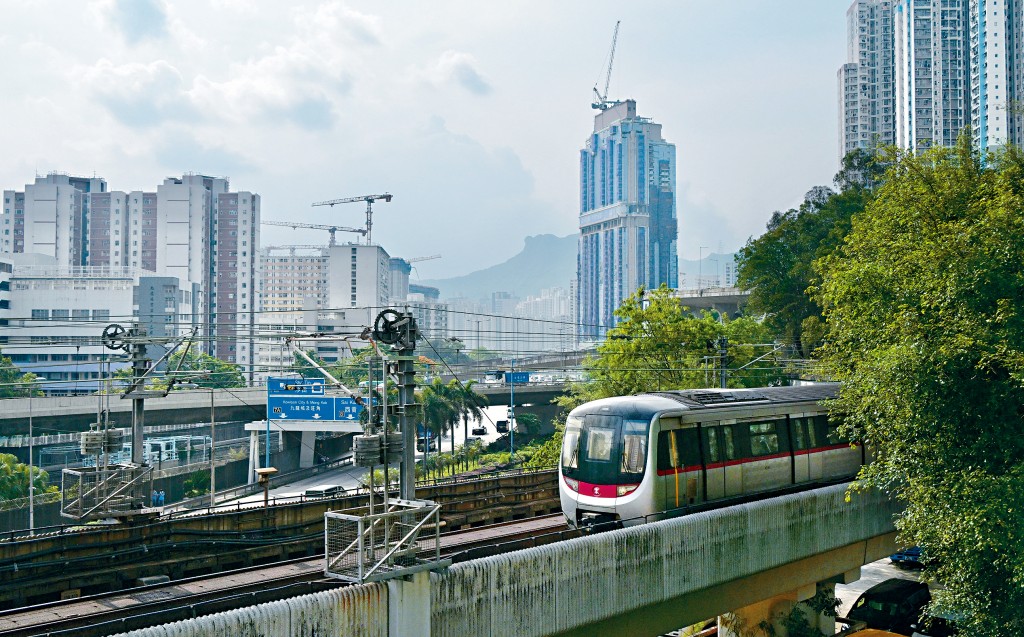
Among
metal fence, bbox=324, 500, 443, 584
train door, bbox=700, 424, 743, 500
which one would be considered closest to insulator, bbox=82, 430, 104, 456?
metal fence, bbox=324, 500, 443, 584

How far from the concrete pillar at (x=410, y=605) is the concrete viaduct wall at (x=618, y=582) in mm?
14

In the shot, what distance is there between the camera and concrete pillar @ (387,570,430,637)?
1214 centimetres

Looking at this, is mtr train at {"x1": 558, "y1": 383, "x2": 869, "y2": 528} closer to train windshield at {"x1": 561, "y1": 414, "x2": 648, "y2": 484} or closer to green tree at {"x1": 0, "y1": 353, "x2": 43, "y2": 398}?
train windshield at {"x1": 561, "y1": 414, "x2": 648, "y2": 484}

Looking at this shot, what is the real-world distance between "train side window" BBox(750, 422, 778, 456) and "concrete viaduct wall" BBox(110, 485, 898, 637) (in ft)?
5.35

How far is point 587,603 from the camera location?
14516mm

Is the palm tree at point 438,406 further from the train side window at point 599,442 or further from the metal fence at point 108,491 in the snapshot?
the train side window at point 599,442

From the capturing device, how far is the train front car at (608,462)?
17.9 m

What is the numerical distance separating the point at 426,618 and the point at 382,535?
5.05 feet

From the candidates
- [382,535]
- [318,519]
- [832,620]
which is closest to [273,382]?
[318,519]

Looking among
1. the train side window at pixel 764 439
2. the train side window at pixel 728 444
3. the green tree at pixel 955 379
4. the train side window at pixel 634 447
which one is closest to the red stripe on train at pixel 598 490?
the train side window at pixel 634 447

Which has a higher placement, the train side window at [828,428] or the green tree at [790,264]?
the green tree at [790,264]

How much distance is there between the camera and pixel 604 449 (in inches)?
724

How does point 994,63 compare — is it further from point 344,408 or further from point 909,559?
point 344,408

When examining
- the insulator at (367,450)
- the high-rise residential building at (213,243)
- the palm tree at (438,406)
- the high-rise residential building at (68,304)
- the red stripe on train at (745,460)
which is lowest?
the palm tree at (438,406)
